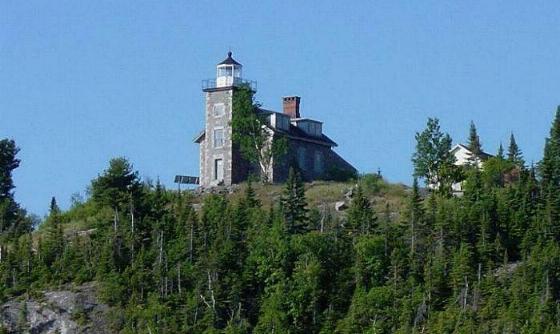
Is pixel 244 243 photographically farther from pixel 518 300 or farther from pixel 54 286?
pixel 518 300

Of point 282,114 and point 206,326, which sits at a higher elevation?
point 282,114

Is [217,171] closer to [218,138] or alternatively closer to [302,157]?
[218,138]

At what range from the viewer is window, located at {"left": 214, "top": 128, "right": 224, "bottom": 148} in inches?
4486

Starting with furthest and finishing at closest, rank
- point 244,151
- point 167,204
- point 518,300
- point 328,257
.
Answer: point 244,151 → point 167,204 → point 328,257 → point 518,300

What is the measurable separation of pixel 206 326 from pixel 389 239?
33.0 ft

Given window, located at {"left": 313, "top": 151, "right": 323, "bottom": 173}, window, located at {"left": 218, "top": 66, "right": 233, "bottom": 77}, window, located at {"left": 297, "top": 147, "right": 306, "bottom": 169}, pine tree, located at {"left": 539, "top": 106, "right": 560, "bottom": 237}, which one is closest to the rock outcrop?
pine tree, located at {"left": 539, "top": 106, "right": 560, "bottom": 237}

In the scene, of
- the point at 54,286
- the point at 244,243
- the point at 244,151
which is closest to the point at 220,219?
the point at 244,243

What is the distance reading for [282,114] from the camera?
11744cm

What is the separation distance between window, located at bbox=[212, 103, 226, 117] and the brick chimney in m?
7.08

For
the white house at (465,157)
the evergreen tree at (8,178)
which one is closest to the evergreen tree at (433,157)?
the white house at (465,157)

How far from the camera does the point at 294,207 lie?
97.3 metres

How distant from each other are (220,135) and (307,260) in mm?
23905

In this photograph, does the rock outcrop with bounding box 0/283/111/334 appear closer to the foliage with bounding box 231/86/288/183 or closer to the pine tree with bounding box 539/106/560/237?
the pine tree with bounding box 539/106/560/237

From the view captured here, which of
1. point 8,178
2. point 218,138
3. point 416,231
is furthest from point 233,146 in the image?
point 416,231
